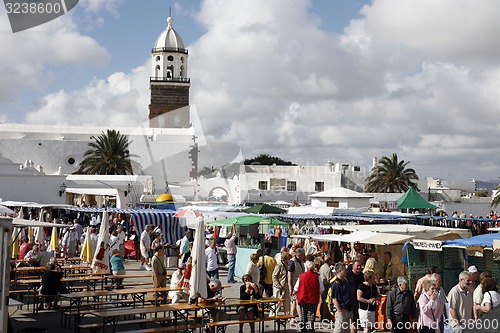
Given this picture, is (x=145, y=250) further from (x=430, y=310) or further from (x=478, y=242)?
(x=430, y=310)

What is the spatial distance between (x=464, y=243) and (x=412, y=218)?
1445 cm

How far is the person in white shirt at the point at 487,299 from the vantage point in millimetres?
9211

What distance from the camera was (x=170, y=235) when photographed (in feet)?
81.0

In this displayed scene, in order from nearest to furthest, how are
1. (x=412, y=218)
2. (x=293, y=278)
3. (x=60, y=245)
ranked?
1. (x=293, y=278)
2. (x=60, y=245)
3. (x=412, y=218)

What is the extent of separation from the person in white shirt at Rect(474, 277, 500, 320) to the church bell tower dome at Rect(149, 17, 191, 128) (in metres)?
64.0

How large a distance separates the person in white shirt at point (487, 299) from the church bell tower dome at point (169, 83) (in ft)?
210

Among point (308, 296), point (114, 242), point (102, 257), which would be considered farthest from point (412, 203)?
point (308, 296)

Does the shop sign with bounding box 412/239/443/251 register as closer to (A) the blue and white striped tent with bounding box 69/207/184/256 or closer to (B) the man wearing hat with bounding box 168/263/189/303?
(B) the man wearing hat with bounding box 168/263/189/303

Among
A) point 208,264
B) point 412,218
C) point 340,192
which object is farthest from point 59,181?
point 208,264

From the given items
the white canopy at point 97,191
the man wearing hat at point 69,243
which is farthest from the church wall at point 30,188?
the man wearing hat at point 69,243

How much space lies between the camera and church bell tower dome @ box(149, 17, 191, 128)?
71312 mm

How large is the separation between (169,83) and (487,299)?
64929 mm

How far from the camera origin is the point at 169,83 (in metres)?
72.2

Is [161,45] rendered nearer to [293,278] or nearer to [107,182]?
[107,182]
